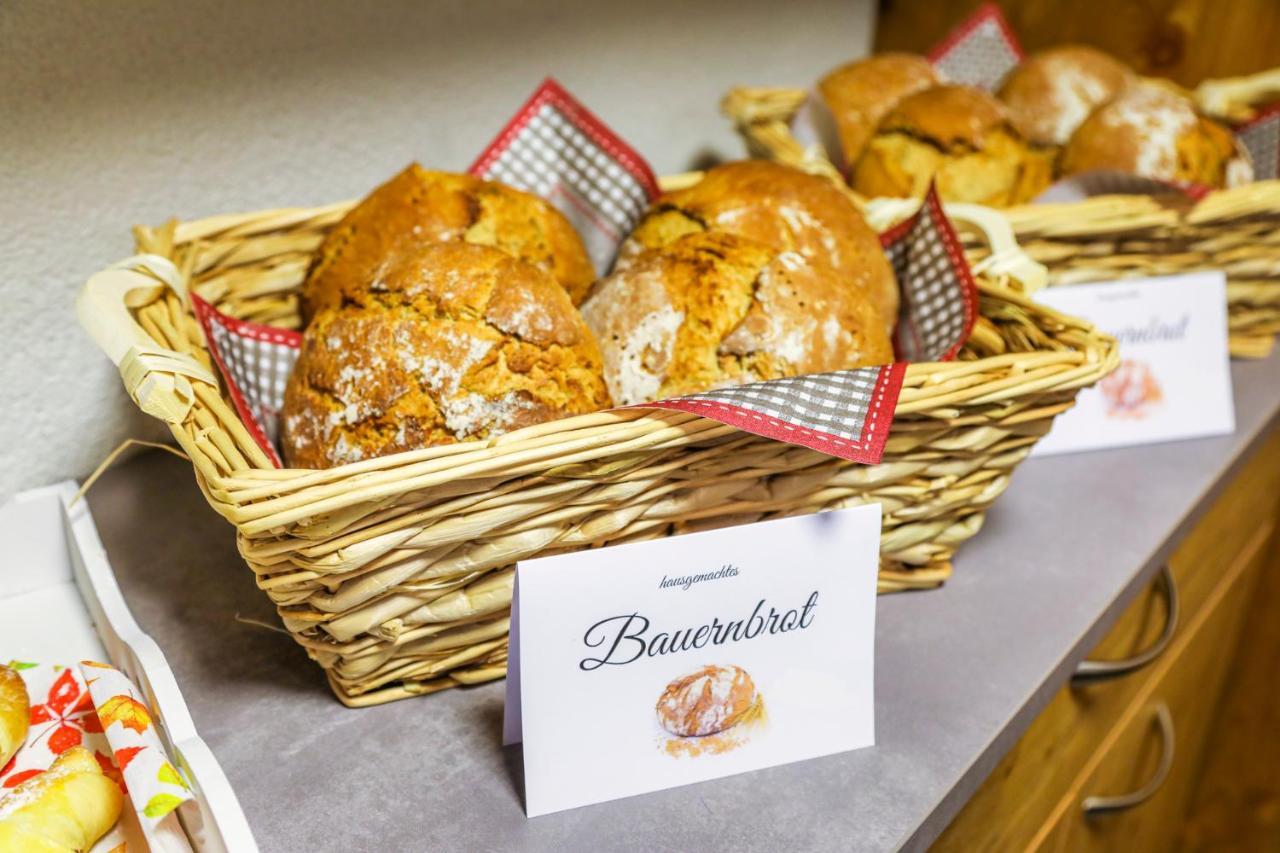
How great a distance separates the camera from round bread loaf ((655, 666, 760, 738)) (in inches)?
29.3

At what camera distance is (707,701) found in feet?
2.49

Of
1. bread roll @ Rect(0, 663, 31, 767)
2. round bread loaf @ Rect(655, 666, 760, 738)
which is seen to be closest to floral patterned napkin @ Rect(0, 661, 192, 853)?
bread roll @ Rect(0, 663, 31, 767)

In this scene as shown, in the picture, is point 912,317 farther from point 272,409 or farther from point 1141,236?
point 272,409

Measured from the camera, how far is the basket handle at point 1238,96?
1667 mm

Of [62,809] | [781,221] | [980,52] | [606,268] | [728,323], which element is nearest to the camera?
[62,809]

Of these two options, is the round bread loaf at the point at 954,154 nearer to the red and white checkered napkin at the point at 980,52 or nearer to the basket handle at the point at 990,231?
the basket handle at the point at 990,231

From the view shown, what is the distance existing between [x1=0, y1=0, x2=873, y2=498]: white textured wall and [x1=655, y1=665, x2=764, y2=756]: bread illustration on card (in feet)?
2.51

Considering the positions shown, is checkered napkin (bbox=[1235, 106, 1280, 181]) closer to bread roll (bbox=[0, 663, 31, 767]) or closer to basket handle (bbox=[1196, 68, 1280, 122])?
basket handle (bbox=[1196, 68, 1280, 122])

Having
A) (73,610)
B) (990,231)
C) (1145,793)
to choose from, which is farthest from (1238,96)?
(73,610)

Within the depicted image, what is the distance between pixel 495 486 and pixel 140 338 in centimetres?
31

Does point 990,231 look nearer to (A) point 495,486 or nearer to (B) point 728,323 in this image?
(B) point 728,323

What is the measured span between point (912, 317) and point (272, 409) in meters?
0.69

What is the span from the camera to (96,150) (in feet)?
3.44

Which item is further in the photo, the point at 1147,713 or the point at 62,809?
the point at 1147,713
